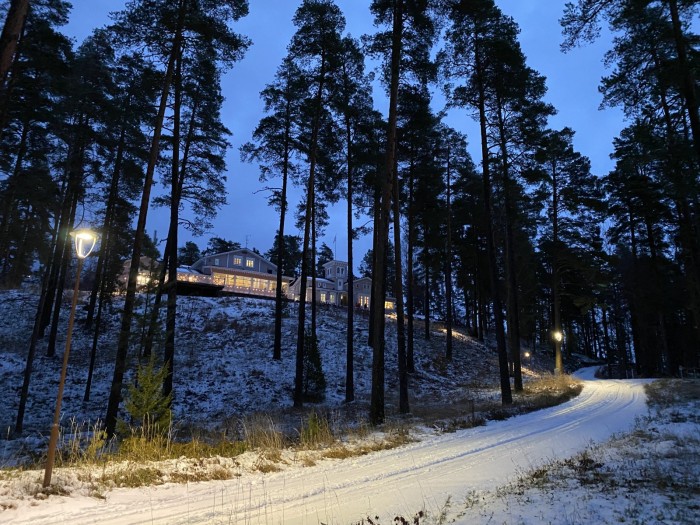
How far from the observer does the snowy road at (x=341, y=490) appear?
4.60m

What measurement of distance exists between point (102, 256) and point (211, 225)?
261 inches

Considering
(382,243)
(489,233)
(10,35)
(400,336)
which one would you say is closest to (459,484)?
(382,243)

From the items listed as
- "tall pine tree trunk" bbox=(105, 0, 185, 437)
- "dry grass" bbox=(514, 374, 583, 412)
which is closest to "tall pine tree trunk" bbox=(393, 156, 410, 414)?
"dry grass" bbox=(514, 374, 583, 412)

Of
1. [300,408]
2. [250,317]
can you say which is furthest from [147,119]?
[250,317]

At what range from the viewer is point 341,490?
5.68 meters

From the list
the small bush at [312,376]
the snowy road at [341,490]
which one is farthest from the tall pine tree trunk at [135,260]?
the small bush at [312,376]

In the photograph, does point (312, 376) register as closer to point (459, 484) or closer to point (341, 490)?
point (341, 490)

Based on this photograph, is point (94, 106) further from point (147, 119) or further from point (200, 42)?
point (200, 42)

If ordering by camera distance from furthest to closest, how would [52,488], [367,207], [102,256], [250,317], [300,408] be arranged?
[250,317] → [367,207] → [102,256] → [300,408] → [52,488]

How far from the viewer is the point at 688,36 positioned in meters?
11.7

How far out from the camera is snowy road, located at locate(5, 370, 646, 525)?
4602mm

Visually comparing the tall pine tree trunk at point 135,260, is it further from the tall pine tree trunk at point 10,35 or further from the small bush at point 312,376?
the small bush at point 312,376

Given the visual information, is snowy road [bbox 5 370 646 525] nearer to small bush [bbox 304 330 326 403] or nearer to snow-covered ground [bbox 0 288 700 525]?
snow-covered ground [bbox 0 288 700 525]

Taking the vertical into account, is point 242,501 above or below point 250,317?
below
